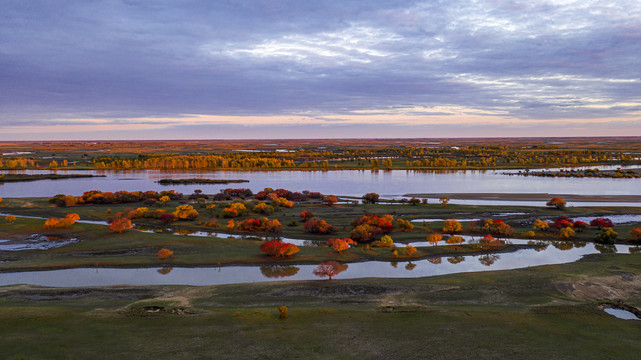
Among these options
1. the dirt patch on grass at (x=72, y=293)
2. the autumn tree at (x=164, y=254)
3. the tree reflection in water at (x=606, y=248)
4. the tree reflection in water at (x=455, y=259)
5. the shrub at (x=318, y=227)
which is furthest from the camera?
the shrub at (x=318, y=227)

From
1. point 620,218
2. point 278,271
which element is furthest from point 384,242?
point 620,218

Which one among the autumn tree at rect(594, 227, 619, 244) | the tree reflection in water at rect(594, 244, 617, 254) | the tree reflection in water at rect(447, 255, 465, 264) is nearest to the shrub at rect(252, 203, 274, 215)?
the tree reflection in water at rect(447, 255, 465, 264)

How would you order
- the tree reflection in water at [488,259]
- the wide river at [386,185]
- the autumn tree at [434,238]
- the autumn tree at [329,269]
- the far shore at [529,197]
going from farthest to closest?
the wide river at [386,185] → the far shore at [529,197] → the autumn tree at [434,238] → the tree reflection in water at [488,259] → the autumn tree at [329,269]

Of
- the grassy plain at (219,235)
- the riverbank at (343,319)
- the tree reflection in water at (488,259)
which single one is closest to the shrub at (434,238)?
the grassy plain at (219,235)

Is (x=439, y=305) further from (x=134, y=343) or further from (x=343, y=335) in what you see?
(x=134, y=343)

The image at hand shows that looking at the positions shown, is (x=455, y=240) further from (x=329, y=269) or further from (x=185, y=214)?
(x=185, y=214)

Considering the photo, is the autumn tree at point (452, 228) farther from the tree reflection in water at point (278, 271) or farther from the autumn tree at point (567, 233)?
the tree reflection in water at point (278, 271)

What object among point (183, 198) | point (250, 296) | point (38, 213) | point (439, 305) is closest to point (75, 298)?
point (250, 296)
